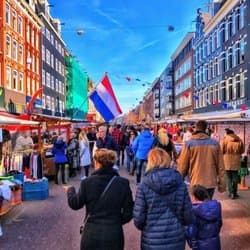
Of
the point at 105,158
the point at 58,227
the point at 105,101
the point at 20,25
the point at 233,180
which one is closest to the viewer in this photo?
the point at 105,158

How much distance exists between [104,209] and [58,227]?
3904mm

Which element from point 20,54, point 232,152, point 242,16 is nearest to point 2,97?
point 20,54

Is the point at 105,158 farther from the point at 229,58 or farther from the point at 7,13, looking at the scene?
the point at 229,58

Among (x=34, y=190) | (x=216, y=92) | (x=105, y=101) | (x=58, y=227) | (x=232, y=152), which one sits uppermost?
(x=216, y=92)

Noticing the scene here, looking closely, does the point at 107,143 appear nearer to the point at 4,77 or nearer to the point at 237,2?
the point at 4,77

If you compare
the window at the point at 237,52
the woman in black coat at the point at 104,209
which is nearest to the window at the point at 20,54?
the window at the point at 237,52

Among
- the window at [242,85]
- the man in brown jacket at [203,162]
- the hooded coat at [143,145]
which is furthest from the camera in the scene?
the window at [242,85]

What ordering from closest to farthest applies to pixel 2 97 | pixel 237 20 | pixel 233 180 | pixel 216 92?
pixel 233 180
pixel 2 97
pixel 237 20
pixel 216 92

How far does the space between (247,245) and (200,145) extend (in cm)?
173

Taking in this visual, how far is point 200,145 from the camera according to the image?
5719mm

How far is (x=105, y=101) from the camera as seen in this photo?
46.0ft

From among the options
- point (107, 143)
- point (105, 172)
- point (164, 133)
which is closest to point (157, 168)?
point (105, 172)

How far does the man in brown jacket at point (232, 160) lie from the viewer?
9898 millimetres

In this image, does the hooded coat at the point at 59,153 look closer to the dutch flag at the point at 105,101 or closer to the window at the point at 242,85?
the dutch flag at the point at 105,101
